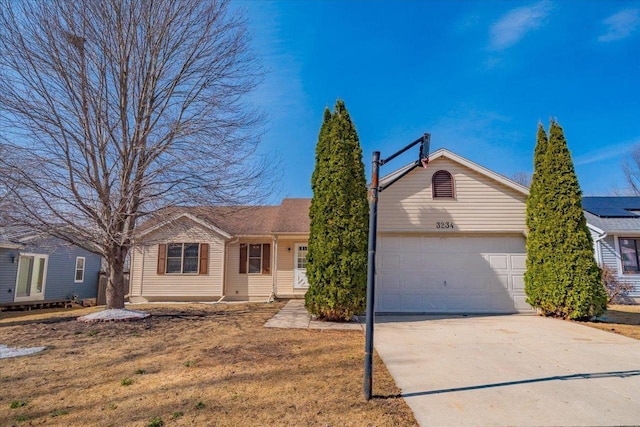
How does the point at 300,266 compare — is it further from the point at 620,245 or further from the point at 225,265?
the point at 620,245

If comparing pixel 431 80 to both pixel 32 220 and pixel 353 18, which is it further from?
pixel 32 220

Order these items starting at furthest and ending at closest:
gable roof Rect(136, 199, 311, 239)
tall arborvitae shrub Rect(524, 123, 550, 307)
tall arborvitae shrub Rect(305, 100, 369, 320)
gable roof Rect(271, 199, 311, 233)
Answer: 1. gable roof Rect(271, 199, 311, 233)
2. gable roof Rect(136, 199, 311, 239)
3. tall arborvitae shrub Rect(524, 123, 550, 307)
4. tall arborvitae shrub Rect(305, 100, 369, 320)

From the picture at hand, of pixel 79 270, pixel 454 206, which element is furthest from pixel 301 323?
pixel 79 270

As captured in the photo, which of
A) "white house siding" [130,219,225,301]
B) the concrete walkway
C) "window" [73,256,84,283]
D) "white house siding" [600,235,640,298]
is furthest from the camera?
"window" [73,256,84,283]

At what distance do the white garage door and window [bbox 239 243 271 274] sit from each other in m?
5.89

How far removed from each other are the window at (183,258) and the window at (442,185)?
9.04 meters

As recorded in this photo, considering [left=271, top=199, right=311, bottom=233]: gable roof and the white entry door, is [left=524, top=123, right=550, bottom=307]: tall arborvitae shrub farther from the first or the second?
the white entry door

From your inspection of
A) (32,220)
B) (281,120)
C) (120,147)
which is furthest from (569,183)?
(32,220)

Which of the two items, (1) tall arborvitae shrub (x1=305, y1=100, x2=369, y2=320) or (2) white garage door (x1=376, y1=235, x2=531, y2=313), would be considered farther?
(2) white garage door (x1=376, y1=235, x2=531, y2=313)

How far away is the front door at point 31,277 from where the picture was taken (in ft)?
46.7

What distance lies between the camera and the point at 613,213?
15.8 m

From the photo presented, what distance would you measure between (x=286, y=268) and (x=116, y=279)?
21.4 feet

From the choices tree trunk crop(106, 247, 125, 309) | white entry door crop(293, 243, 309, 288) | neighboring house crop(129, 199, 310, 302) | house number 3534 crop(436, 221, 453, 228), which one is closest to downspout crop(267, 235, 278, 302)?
neighboring house crop(129, 199, 310, 302)

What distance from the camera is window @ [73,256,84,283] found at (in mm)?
16500
